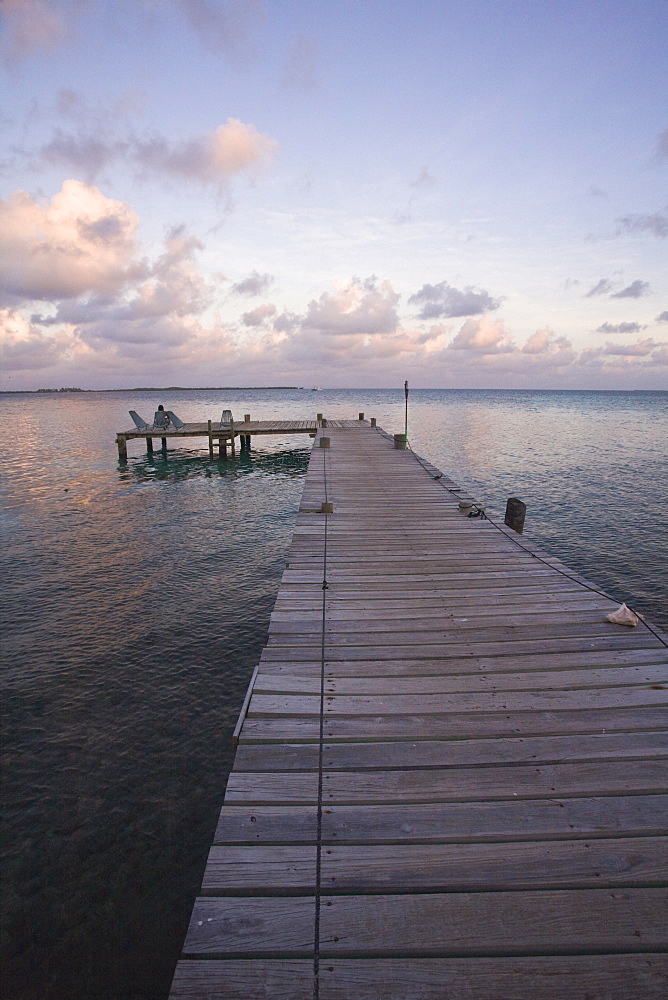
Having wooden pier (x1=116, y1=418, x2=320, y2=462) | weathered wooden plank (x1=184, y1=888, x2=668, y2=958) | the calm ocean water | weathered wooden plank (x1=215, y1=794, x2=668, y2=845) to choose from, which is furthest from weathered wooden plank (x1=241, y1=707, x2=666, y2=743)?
wooden pier (x1=116, y1=418, x2=320, y2=462)

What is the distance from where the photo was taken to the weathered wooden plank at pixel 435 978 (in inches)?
94.7

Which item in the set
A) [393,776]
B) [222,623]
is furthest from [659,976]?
[222,623]

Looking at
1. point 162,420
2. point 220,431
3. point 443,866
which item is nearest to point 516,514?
point 443,866

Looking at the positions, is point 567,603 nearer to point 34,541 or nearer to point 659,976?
point 659,976

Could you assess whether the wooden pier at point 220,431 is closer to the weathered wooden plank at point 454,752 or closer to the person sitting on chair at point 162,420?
the person sitting on chair at point 162,420

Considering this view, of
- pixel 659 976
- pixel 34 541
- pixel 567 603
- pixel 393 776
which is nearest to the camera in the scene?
pixel 659 976

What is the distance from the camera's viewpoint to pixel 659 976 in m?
2.44

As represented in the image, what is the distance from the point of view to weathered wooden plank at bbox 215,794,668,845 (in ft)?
10.5

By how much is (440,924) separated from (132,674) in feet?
24.5

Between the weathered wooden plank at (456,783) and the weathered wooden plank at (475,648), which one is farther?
the weathered wooden plank at (475,648)

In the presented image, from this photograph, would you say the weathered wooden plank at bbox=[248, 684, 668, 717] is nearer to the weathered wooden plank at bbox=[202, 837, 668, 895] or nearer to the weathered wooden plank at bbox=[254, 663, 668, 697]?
the weathered wooden plank at bbox=[254, 663, 668, 697]

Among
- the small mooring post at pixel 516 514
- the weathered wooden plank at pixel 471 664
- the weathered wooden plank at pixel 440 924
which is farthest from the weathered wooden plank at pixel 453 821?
the small mooring post at pixel 516 514

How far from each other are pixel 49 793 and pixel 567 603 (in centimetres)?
730

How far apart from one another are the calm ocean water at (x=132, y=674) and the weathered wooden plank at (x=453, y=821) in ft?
8.07
